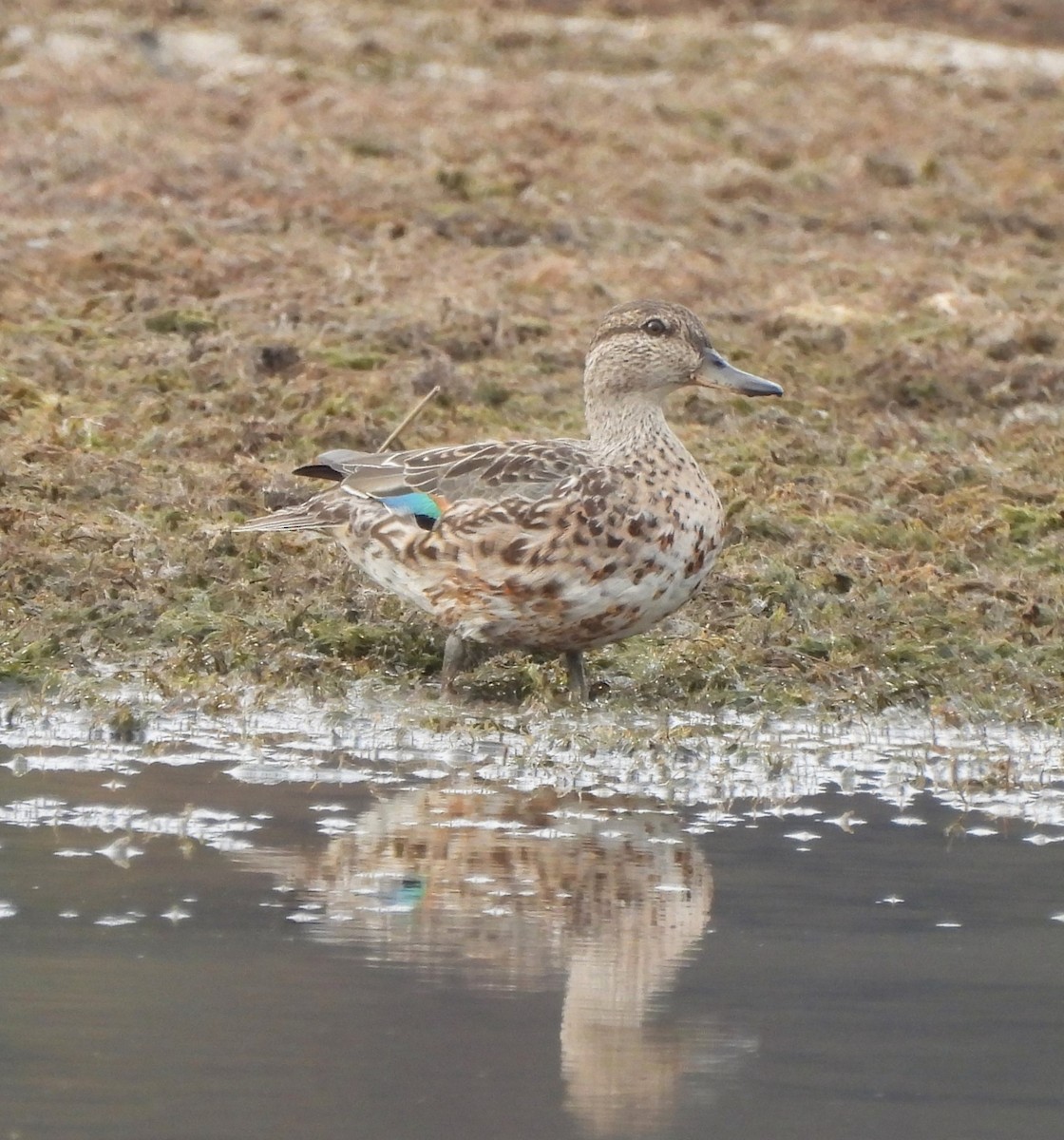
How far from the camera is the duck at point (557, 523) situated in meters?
7.90

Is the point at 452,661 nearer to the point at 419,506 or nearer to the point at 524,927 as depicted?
the point at 419,506

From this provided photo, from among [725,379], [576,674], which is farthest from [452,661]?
[725,379]

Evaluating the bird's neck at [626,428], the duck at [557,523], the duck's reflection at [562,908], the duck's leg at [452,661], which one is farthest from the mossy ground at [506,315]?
the duck's reflection at [562,908]

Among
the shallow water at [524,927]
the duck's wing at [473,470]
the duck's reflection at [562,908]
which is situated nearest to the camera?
the shallow water at [524,927]

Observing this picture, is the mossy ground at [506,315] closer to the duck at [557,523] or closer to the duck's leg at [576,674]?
the duck's leg at [576,674]

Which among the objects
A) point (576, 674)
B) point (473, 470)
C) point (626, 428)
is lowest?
point (576, 674)

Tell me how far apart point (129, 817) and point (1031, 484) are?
5.34 meters

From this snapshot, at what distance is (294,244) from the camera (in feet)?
47.7

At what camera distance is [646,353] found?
8.69 meters

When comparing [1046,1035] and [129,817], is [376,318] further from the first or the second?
[1046,1035]

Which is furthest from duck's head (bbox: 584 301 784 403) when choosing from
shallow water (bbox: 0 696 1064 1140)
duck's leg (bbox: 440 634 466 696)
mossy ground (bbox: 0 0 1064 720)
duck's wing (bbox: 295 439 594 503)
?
shallow water (bbox: 0 696 1064 1140)

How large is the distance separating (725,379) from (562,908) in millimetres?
3340

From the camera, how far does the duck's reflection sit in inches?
198

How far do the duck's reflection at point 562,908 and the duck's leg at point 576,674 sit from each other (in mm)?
1201
